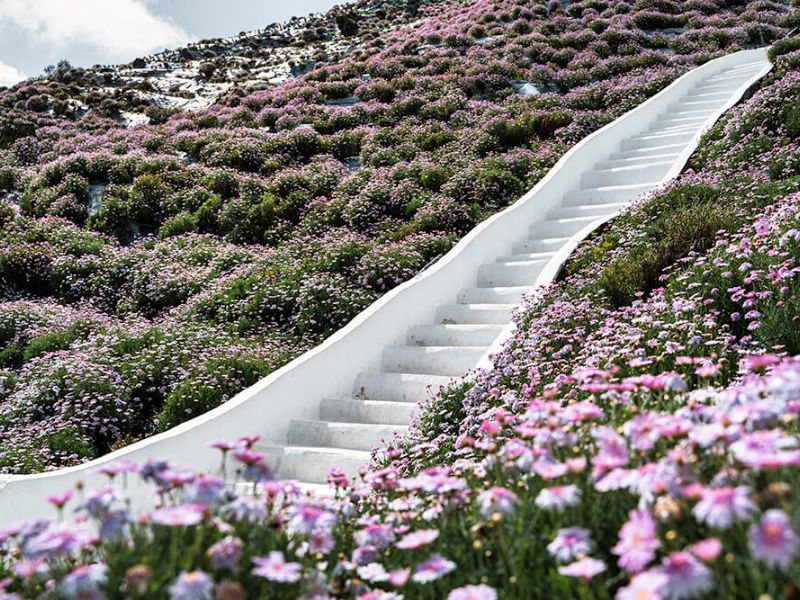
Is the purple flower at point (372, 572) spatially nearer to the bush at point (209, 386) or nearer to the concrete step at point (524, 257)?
the bush at point (209, 386)

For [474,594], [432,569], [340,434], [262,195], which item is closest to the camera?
[474,594]

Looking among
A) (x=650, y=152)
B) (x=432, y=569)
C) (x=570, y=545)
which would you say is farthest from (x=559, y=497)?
(x=650, y=152)

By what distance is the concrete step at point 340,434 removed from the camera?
6.25 metres

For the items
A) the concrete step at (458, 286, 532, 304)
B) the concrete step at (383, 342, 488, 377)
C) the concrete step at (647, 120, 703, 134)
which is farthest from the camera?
the concrete step at (647, 120, 703, 134)

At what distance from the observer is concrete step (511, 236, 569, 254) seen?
955 centimetres

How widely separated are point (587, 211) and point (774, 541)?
9.34m

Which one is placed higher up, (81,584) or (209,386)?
(81,584)

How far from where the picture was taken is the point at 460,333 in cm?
773

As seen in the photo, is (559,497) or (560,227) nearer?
(559,497)

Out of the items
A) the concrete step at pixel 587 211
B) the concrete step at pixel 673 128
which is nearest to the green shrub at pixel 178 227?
the concrete step at pixel 587 211

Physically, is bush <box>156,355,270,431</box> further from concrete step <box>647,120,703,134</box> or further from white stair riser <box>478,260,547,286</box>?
concrete step <box>647,120,703,134</box>

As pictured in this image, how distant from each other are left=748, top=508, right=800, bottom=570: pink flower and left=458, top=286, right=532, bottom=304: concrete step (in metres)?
6.63

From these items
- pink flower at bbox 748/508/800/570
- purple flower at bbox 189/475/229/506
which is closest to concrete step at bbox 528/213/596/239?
purple flower at bbox 189/475/229/506

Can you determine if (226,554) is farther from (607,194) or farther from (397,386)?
(607,194)
